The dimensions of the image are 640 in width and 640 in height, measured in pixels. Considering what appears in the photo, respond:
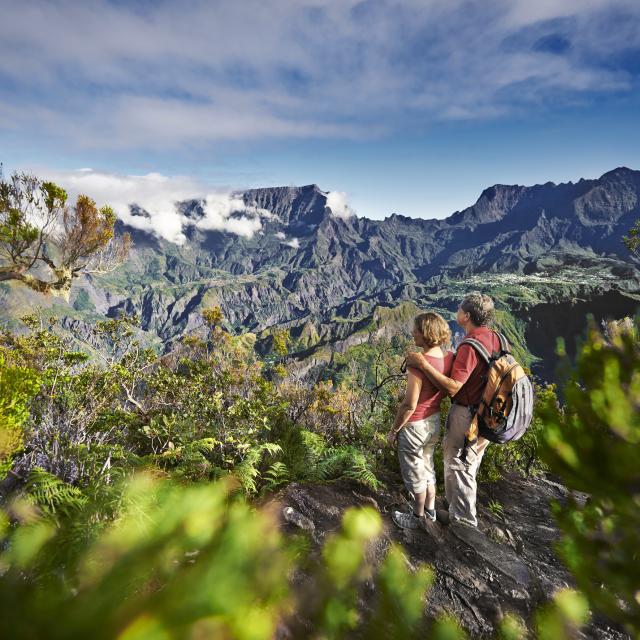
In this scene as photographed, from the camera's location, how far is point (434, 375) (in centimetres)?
462

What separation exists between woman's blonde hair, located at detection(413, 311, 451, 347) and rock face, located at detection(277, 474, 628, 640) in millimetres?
2418

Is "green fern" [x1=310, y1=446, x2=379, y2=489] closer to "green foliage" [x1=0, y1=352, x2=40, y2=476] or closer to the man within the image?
the man

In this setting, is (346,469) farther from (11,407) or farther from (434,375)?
(11,407)

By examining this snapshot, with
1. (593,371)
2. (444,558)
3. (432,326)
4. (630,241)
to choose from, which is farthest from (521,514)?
(630,241)

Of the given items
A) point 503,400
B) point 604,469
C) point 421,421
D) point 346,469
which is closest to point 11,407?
point 604,469

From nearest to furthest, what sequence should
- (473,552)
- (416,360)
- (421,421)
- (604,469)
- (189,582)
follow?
1. (189,582)
2. (604,469)
3. (416,360)
4. (473,552)
5. (421,421)

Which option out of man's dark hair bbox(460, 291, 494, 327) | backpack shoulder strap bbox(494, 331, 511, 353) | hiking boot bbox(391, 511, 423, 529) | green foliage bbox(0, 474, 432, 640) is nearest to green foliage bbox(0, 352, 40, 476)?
green foliage bbox(0, 474, 432, 640)

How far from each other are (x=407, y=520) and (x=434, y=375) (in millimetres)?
2163

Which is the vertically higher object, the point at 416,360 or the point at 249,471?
the point at 416,360

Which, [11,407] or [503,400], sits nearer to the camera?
[11,407]

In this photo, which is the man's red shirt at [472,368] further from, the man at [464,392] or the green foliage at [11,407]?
the green foliage at [11,407]

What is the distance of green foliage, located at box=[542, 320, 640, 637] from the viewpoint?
1.53 m

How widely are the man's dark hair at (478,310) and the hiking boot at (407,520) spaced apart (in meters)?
2.80

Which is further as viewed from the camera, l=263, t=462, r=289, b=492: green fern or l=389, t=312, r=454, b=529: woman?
l=263, t=462, r=289, b=492: green fern
